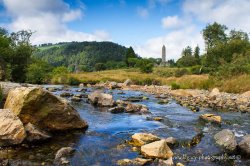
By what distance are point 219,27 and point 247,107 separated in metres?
69.9

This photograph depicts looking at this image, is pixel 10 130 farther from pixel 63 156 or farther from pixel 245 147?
pixel 245 147

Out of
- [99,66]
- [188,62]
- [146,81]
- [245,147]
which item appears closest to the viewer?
[245,147]

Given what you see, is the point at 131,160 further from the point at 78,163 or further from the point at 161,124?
the point at 161,124

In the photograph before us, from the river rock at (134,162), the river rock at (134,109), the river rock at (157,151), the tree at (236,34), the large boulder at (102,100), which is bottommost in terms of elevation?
the river rock at (134,162)

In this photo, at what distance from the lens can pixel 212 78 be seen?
39.1m

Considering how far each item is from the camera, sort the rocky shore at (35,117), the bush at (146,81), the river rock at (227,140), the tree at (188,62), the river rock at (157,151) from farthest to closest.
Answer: the tree at (188,62)
the bush at (146,81)
the rocky shore at (35,117)
the river rock at (227,140)
the river rock at (157,151)

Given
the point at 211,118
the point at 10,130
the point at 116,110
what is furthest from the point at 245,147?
the point at 116,110

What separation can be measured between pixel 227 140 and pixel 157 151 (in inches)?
132

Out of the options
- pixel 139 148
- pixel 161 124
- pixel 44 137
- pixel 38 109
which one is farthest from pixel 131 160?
pixel 161 124

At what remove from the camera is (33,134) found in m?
11.1

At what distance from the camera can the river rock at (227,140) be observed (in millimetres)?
10359

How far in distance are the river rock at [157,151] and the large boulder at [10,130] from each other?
476 centimetres

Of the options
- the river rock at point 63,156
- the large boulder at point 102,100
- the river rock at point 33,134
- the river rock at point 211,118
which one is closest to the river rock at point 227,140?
the river rock at point 211,118

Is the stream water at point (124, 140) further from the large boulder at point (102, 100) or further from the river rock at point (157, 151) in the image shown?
the large boulder at point (102, 100)
